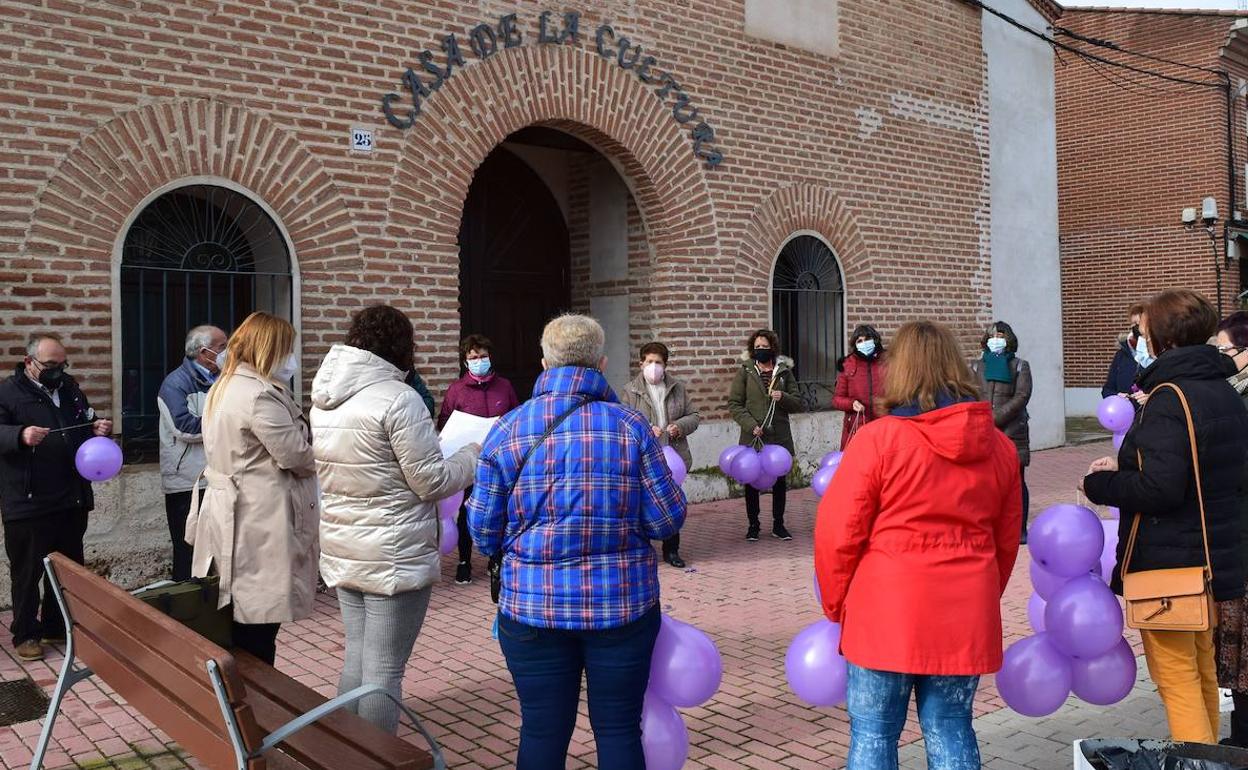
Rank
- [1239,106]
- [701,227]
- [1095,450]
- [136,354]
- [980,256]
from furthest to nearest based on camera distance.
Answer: [1239,106] → [1095,450] → [980,256] → [701,227] → [136,354]

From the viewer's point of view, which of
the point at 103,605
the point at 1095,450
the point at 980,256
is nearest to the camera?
the point at 103,605

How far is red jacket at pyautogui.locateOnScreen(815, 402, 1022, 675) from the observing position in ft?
9.75

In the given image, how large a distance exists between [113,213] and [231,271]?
36.4 inches

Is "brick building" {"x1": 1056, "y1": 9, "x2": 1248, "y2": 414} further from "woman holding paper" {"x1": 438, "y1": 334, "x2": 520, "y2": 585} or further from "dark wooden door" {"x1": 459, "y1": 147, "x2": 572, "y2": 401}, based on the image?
"woman holding paper" {"x1": 438, "y1": 334, "x2": 520, "y2": 585}

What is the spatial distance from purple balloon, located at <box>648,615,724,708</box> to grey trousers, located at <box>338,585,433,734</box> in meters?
0.98

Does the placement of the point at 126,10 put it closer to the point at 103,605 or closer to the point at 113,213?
the point at 113,213

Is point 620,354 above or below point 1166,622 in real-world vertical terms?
above

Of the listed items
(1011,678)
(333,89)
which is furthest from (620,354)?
→ (1011,678)

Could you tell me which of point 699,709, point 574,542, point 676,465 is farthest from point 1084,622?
point 676,465

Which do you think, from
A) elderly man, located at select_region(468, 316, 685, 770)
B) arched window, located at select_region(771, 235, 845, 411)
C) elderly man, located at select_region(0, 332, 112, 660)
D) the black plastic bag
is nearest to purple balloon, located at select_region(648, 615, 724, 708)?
elderly man, located at select_region(468, 316, 685, 770)

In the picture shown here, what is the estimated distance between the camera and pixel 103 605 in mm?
3586

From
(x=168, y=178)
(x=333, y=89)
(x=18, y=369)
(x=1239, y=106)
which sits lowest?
(x=18, y=369)

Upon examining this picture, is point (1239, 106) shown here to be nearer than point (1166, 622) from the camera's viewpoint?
No

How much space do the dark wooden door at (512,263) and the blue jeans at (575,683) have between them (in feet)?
25.7
